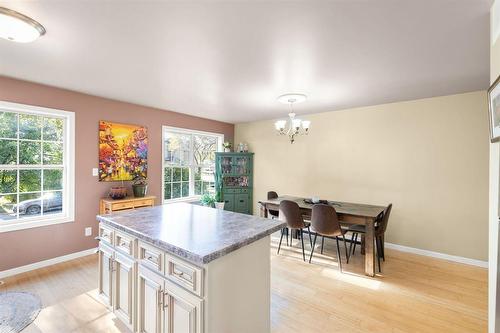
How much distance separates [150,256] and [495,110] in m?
2.53

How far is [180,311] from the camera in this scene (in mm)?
1399

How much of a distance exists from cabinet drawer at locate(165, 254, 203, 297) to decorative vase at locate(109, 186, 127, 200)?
2644 mm

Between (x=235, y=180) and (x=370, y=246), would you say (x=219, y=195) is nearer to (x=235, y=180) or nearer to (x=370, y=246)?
(x=235, y=180)

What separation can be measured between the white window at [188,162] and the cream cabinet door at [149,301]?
3.11 metres

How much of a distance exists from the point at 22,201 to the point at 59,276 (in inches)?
44.8

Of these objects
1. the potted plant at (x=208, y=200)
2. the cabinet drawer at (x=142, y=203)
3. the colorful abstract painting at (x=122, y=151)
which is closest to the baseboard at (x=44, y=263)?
the cabinet drawer at (x=142, y=203)

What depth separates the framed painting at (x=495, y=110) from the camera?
1.44 m

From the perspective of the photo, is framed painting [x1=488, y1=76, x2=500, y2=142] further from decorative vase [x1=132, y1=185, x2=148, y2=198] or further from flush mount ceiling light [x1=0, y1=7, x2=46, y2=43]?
decorative vase [x1=132, y1=185, x2=148, y2=198]

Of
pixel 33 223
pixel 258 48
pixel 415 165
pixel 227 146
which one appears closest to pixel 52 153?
pixel 33 223

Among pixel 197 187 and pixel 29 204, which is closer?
pixel 29 204

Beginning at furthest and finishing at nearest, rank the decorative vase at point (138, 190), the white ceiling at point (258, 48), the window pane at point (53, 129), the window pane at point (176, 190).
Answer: the window pane at point (176, 190)
the decorative vase at point (138, 190)
the window pane at point (53, 129)
the white ceiling at point (258, 48)

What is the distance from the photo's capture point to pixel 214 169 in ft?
18.8

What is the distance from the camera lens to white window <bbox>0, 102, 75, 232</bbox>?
9.50 ft

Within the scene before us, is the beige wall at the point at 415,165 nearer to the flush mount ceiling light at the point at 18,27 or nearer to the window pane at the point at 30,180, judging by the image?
the flush mount ceiling light at the point at 18,27
